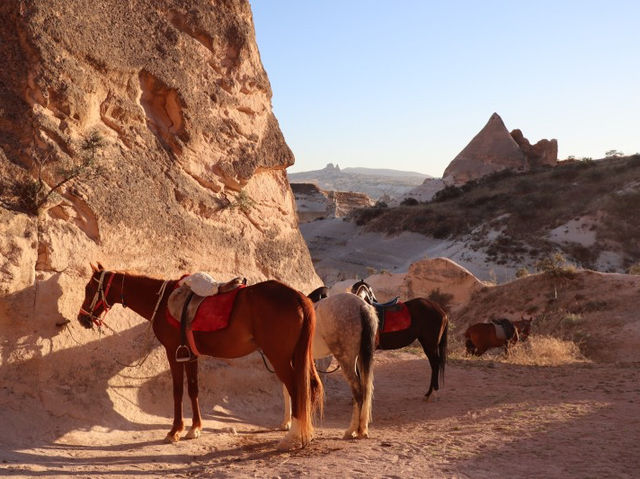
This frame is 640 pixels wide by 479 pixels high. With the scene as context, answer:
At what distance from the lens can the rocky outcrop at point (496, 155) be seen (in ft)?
174

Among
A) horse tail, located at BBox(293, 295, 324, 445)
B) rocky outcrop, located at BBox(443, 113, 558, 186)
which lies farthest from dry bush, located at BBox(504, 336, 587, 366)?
rocky outcrop, located at BBox(443, 113, 558, 186)

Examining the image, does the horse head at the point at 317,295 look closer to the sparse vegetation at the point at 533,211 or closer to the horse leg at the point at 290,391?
the horse leg at the point at 290,391

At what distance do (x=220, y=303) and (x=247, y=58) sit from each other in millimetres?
4665

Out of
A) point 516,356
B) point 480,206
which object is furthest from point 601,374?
point 480,206

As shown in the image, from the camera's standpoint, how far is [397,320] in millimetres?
8898

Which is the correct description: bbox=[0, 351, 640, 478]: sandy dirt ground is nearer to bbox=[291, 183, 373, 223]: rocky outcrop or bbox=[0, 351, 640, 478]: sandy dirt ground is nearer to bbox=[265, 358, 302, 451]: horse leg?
bbox=[265, 358, 302, 451]: horse leg

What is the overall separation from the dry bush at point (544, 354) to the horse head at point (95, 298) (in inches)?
318

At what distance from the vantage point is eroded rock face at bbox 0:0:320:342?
638 centimetres

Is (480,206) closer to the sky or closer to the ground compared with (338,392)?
closer to the sky

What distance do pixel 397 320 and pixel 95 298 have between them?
170 inches

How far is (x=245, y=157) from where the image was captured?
8.82m

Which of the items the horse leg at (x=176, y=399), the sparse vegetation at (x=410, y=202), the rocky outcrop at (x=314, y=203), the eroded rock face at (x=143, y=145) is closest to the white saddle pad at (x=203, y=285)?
the horse leg at (x=176, y=399)

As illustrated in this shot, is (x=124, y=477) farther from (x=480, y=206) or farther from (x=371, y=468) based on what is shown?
(x=480, y=206)

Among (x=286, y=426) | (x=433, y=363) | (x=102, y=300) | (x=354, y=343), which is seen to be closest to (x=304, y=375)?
(x=354, y=343)
